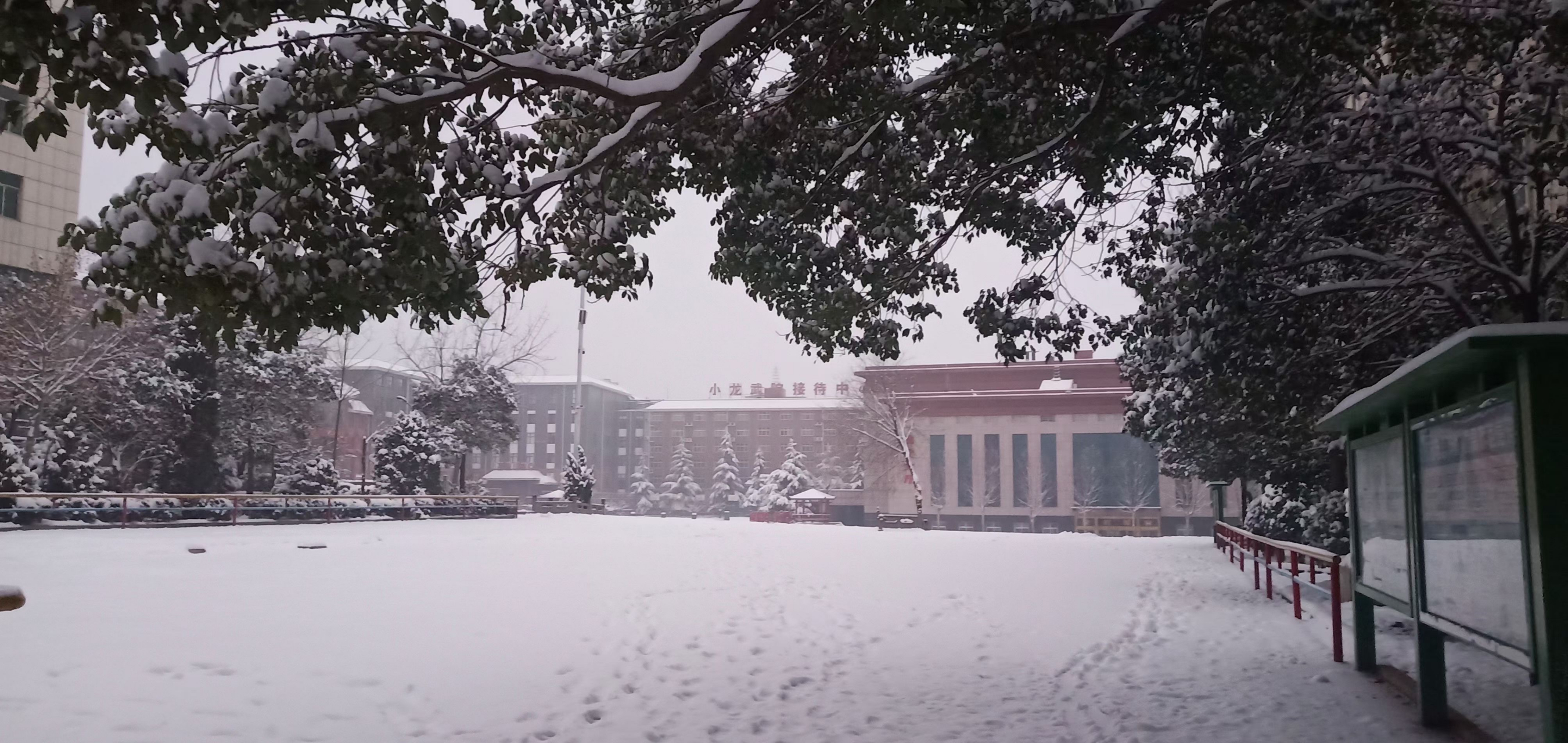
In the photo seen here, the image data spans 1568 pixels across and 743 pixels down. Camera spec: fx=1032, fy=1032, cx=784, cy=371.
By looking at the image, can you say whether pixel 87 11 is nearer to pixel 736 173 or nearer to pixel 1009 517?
pixel 736 173

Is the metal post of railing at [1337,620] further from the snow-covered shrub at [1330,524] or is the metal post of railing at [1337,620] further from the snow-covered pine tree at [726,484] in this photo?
the snow-covered pine tree at [726,484]

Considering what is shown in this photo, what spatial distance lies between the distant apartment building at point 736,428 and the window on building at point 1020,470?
35973mm

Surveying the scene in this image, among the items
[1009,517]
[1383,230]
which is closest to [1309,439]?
[1383,230]

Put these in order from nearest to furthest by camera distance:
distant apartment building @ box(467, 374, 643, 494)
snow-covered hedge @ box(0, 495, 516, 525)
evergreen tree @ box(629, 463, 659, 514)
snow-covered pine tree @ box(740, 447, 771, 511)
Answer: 1. snow-covered hedge @ box(0, 495, 516, 525)
2. snow-covered pine tree @ box(740, 447, 771, 511)
3. evergreen tree @ box(629, 463, 659, 514)
4. distant apartment building @ box(467, 374, 643, 494)

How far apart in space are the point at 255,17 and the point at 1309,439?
1677 centimetres

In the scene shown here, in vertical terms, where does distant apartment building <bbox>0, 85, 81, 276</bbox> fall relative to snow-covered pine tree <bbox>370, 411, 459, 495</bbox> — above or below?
above

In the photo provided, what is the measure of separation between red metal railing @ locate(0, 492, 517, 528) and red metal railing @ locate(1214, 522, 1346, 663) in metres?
23.4

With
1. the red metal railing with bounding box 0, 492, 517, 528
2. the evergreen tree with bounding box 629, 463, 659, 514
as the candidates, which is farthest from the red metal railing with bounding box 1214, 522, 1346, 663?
the evergreen tree with bounding box 629, 463, 659, 514

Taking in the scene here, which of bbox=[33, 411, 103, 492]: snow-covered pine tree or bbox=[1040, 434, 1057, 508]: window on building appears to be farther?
bbox=[1040, 434, 1057, 508]: window on building

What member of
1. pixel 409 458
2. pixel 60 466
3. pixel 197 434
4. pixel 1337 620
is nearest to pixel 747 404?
pixel 409 458

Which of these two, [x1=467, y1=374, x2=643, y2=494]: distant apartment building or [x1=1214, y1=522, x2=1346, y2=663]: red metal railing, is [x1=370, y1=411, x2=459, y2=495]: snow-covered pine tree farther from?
[x1=467, y1=374, x2=643, y2=494]: distant apartment building

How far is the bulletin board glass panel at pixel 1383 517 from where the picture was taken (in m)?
6.82

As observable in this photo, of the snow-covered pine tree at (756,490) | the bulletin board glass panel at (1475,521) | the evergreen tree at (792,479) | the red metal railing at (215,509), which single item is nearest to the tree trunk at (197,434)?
the red metal railing at (215,509)

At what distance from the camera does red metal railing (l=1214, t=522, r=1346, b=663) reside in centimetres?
907
